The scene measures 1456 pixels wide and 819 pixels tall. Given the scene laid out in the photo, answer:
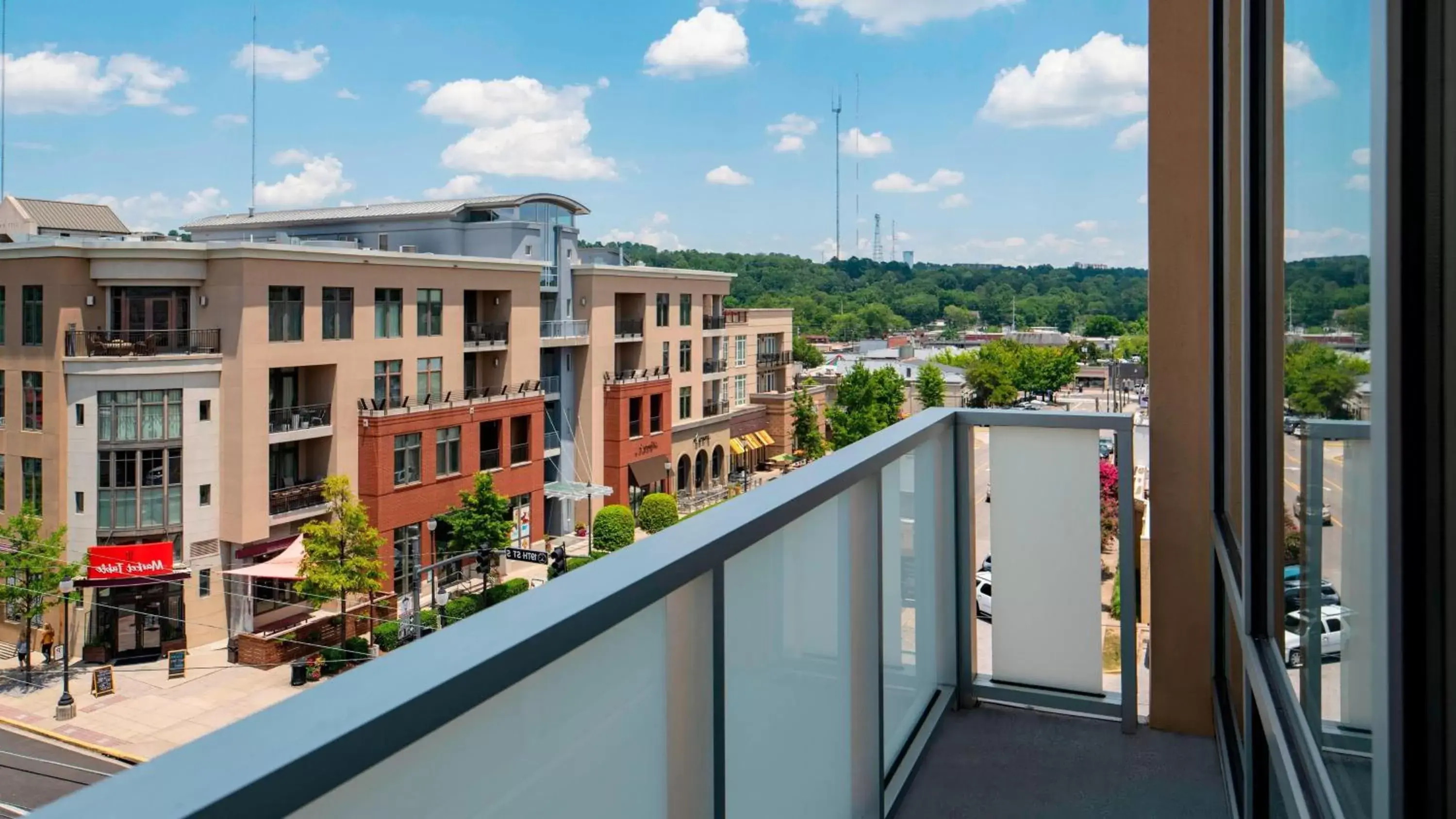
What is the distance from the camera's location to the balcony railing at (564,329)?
2519 centimetres

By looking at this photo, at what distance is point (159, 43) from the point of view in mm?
67625

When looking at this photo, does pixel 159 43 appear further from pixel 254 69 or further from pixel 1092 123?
pixel 1092 123

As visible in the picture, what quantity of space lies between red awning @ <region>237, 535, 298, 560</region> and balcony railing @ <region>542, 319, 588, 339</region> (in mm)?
8441

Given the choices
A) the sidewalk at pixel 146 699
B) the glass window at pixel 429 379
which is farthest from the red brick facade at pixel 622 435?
the sidewalk at pixel 146 699

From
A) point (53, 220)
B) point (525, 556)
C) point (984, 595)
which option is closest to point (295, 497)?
point (525, 556)

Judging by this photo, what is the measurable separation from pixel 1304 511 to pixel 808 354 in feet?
134

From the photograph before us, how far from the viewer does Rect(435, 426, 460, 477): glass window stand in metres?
21.1

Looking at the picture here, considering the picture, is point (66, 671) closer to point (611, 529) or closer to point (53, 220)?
point (611, 529)

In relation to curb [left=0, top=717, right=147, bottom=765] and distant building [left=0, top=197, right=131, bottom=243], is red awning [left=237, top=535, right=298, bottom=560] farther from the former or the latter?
distant building [left=0, top=197, right=131, bottom=243]

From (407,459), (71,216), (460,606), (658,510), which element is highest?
(71,216)

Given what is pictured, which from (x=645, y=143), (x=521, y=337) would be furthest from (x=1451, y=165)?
(x=645, y=143)

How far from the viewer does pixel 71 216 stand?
26391mm

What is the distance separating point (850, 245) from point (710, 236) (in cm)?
2289

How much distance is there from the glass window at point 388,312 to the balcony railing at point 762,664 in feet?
63.0
